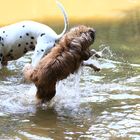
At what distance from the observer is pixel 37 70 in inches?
220

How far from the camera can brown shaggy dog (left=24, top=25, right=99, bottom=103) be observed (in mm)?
5449

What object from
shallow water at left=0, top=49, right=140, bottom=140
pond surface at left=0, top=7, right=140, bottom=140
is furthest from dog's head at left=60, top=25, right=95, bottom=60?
shallow water at left=0, top=49, right=140, bottom=140

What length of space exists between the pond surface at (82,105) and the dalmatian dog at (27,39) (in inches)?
14.8

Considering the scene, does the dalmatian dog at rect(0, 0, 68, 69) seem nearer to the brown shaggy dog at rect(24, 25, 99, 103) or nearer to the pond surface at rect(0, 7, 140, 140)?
the pond surface at rect(0, 7, 140, 140)

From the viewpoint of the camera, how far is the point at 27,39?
6.66 m

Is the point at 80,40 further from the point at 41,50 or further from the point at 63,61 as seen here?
the point at 41,50

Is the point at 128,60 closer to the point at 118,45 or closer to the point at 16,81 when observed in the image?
the point at 118,45

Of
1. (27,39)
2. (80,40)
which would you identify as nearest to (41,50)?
(27,39)

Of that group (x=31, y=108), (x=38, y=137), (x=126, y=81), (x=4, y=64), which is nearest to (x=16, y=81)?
(x=4, y=64)

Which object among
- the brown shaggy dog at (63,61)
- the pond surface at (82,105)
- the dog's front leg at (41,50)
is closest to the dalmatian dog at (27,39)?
the dog's front leg at (41,50)

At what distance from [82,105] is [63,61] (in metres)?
0.69

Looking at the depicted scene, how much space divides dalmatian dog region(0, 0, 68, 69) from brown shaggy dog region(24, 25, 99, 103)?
719mm

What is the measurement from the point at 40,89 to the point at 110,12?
5.82 meters

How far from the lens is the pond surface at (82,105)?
196 inches
